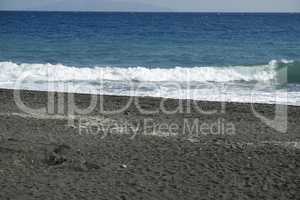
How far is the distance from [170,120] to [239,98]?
3.46m

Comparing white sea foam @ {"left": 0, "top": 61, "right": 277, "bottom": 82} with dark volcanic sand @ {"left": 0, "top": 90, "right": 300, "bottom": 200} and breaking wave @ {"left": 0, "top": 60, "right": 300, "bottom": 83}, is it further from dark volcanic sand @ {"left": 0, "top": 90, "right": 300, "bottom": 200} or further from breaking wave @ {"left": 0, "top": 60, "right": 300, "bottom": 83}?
dark volcanic sand @ {"left": 0, "top": 90, "right": 300, "bottom": 200}

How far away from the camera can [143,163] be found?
24.0ft

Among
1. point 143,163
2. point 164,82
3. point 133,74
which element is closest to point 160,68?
point 133,74

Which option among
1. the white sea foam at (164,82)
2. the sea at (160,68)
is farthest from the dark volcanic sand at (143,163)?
the sea at (160,68)

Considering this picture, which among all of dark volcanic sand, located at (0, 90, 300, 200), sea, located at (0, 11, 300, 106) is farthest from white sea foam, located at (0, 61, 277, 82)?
dark volcanic sand, located at (0, 90, 300, 200)

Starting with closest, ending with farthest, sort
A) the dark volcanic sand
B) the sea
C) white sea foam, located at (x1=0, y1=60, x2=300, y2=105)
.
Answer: the dark volcanic sand
white sea foam, located at (x1=0, y1=60, x2=300, y2=105)
the sea

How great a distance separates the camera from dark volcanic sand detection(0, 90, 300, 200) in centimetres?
622

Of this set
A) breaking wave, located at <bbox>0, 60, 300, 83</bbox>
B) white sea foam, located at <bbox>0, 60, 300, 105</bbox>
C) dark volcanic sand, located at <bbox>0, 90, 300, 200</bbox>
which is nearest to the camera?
dark volcanic sand, located at <bbox>0, 90, 300, 200</bbox>

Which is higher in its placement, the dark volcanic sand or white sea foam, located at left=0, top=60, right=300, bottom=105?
white sea foam, located at left=0, top=60, right=300, bottom=105

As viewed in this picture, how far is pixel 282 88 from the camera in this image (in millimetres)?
15742

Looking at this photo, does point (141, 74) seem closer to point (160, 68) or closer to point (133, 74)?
point (133, 74)

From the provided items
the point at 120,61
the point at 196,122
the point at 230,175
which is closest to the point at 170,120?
the point at 196,122

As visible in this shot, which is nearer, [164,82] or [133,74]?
[164,82]

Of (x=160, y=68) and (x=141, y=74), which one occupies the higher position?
(x=160, y=68)
